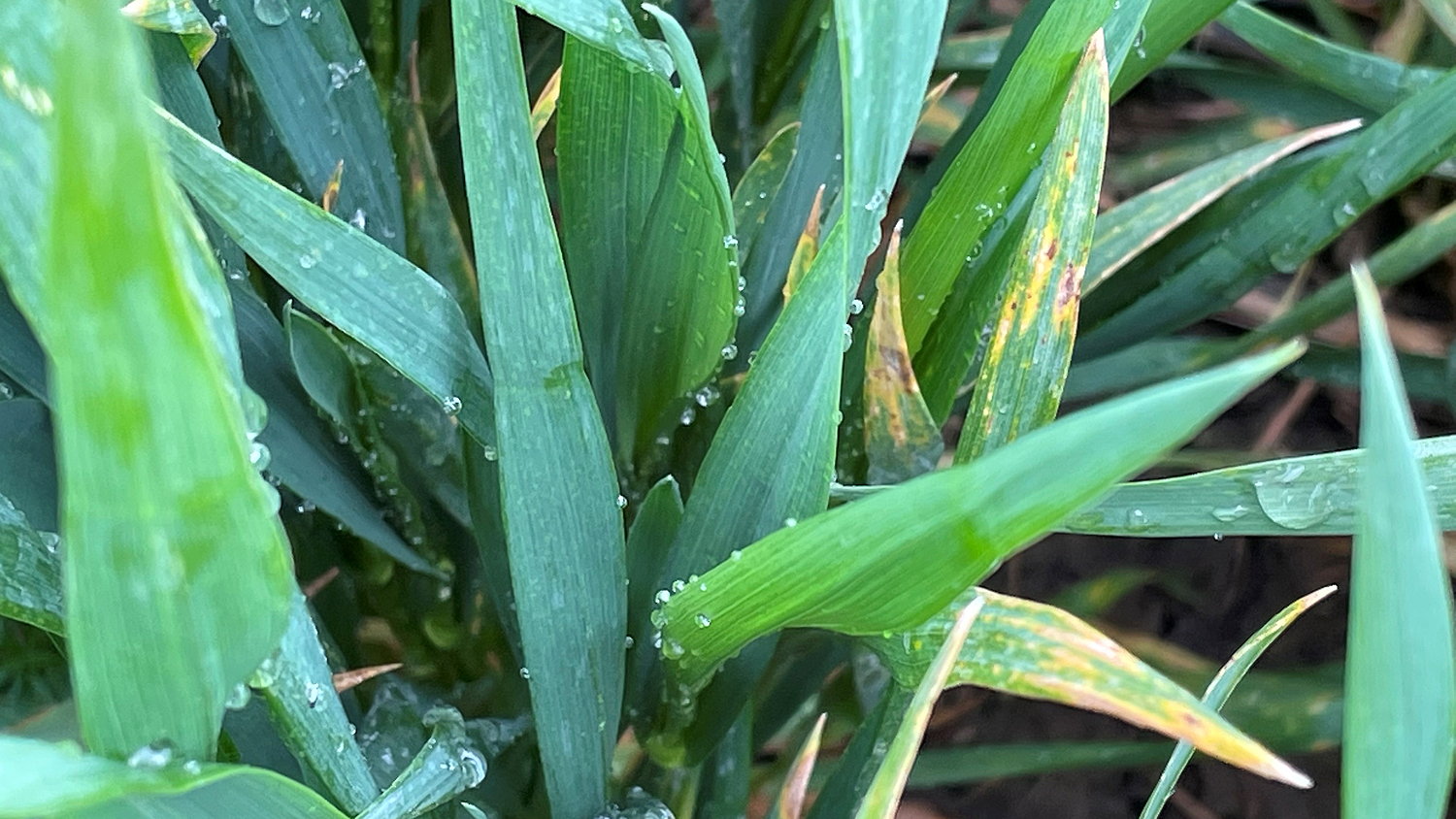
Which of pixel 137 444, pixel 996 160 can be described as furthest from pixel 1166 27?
pixel 137 444

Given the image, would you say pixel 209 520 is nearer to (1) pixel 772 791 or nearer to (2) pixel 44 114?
(2) pixel 44 114

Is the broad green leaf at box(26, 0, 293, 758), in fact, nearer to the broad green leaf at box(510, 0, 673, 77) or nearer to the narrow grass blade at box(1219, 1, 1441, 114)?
the broad green leaf at box(510, 0, 673, 77)

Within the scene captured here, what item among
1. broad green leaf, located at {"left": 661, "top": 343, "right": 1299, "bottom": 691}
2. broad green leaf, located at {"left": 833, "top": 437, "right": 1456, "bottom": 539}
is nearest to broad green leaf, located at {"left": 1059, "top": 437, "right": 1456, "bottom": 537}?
broad green leaf, located at {"left": 833, "top": 437, "right": 1456, "bottom": 539}

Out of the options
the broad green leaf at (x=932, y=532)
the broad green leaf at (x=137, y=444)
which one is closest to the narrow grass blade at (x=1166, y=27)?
the broad green leaf at (x=932, y=532)

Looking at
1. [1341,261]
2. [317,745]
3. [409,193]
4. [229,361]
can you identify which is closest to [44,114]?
[229,361]

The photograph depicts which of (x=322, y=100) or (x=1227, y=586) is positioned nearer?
(x=322, y=100)

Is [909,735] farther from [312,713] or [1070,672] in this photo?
[312,713]
